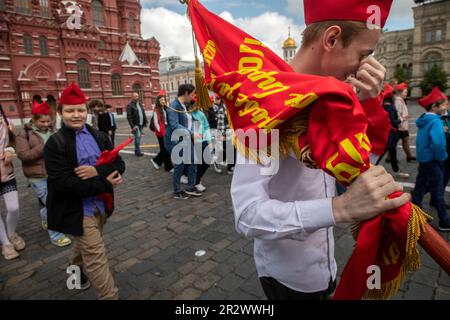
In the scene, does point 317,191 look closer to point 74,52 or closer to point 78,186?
point 78,186

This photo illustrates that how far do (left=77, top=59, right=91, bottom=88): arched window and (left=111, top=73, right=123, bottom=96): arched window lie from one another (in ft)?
10.7

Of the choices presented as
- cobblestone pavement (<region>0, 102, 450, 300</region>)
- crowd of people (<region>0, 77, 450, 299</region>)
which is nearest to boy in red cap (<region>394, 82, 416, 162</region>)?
crowd of people (<region>0, 77, 450, 299</region>)

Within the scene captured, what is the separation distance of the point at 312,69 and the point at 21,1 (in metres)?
44.2

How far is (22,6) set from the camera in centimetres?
3388

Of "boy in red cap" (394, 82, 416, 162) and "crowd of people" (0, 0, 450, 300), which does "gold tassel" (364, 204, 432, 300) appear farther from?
"boy in red cap" (394, 82, 416, 162)

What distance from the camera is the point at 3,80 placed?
1225 inches

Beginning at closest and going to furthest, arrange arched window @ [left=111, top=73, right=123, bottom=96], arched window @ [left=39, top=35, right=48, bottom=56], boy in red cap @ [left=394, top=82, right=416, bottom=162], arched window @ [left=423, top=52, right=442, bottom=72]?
1. boy in red cap @ [left=394, top=82, right=416, bottom=162]
2. arched window @ [left=39, top=35, right=48, bottom=56]
3. arched window @ [left=111, top=73, right=123, bottom=96]
4. arched window @ [left=423, top=52, right=442, bottom=72]

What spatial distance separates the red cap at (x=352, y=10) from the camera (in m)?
1.01

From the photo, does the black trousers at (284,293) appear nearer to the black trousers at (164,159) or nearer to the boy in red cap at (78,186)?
the boy in red cap at (78,186)

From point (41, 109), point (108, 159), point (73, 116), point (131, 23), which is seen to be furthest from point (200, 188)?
point (131, 23)

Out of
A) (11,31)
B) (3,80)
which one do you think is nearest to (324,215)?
(3,80)

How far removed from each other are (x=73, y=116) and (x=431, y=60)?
74.2 meters

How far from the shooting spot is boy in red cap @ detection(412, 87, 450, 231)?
3898 millimetres

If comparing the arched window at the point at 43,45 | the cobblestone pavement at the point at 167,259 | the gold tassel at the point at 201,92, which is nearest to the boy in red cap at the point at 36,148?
the cobblestone pavement at the point at 167,259
